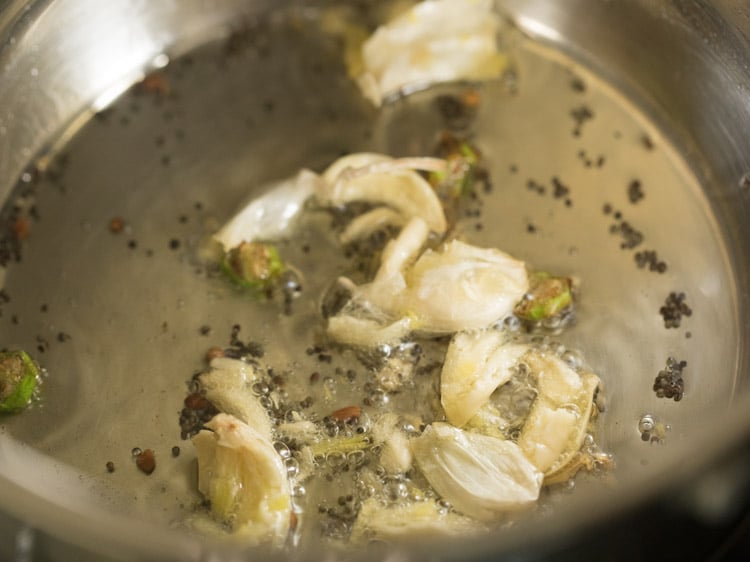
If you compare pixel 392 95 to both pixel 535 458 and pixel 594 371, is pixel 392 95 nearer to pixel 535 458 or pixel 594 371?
pixel 594 371

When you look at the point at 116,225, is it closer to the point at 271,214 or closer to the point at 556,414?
the point at 271,214

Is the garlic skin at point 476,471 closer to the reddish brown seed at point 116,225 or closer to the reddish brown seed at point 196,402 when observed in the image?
the reddish brown seed at point 196,402

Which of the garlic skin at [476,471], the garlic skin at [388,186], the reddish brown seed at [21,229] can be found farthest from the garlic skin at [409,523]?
the reddish brown seed at [21,229]

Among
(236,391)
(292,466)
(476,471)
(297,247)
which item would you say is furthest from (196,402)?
(476,471)

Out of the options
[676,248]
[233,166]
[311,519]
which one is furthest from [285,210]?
[676,248]

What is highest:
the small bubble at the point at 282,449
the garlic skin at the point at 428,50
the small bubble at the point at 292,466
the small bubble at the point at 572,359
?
the garlic skin at the point at 428,50
